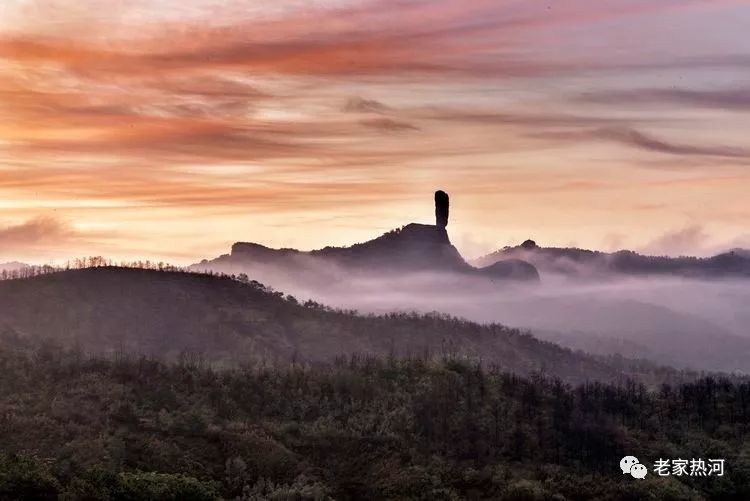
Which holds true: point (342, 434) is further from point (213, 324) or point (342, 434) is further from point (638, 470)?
point (213, 324)

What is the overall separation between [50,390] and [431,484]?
2960 centimetres

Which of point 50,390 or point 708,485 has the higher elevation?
point 50,390

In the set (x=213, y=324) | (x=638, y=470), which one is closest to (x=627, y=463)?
(x=638, y=470)

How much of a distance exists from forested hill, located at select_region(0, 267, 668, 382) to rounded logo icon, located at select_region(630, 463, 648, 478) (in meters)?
54.1

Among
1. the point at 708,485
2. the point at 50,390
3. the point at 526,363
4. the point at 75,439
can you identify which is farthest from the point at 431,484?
the point at 526,363

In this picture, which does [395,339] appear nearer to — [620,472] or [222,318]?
[222,318]

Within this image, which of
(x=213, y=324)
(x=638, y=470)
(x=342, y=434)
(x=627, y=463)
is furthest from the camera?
(x=213, y=324)

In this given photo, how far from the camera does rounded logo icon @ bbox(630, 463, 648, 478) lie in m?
64.0

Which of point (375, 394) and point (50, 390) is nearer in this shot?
point (50, 390)

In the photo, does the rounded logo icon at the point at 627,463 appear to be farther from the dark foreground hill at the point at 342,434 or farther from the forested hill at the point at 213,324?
the forested hill at the point at 213,324

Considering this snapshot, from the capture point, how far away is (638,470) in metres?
64.9

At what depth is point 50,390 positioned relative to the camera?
69.9 metres

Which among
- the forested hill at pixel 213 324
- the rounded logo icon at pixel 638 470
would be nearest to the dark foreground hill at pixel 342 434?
the rounded logo icon at pixel 638 470

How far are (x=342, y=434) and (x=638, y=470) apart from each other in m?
20.7
